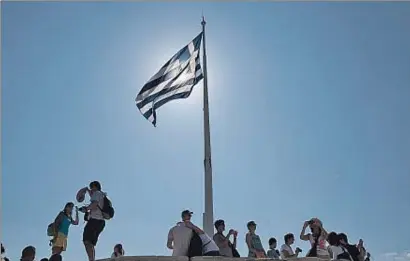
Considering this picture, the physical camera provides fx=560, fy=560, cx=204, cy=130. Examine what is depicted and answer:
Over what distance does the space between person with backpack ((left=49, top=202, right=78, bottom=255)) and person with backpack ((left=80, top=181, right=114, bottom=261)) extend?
0.40m

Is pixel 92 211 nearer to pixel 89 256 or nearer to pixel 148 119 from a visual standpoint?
pixel 89 256

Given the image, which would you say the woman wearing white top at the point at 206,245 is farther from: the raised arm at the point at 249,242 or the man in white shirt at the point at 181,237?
the raised arm at the point at 249,242

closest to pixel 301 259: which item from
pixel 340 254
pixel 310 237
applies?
pixel 340 254

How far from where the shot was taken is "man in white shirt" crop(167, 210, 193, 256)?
9.53 m

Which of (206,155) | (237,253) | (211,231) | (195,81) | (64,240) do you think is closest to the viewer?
(64,240)

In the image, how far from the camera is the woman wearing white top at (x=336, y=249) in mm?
9539

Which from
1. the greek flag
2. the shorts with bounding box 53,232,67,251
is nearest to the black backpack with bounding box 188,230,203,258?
the shorts with bounding box 53,232,67,251

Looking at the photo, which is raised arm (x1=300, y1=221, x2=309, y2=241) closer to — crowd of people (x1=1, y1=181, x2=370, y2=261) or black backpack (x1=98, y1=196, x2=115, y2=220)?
crowd of people (x1=1, y1=181, x2=370, y2=261)

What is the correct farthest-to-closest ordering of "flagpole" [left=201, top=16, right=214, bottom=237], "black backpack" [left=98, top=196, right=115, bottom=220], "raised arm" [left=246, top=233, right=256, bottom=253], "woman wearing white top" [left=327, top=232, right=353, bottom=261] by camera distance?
"flagpole" [left=201, top=16, right=214, bottom=237], "raised arm" [left=246, top=233, right=256, bottom=253], "black backpack" [left=98, top=196, right=115, bottom=220], "woman wearing white top" [left=327, top=232, right=353, bottom=261]

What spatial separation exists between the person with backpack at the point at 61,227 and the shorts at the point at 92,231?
1.56 feet

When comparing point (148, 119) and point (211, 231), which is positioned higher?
point (148, 119)

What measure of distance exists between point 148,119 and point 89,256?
6598 mm

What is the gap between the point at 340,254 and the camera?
31.3 feet

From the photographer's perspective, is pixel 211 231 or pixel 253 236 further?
pixel 211 231
